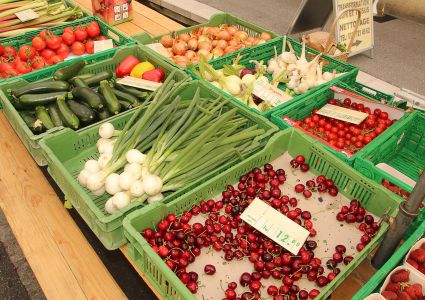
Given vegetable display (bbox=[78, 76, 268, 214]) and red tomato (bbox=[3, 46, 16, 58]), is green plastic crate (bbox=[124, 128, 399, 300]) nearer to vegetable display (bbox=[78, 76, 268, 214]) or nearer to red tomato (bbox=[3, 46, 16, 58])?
vegetable display (bbox=[78, 76, 268, 214])

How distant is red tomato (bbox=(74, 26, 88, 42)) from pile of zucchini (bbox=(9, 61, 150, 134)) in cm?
62

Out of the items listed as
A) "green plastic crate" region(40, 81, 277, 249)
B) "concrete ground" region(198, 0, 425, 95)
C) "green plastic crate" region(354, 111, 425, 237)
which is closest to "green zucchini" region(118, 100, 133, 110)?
"green plastic crate" region(40, 81, 277, 249)

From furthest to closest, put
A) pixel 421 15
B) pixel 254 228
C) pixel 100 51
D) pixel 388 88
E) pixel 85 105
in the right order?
pixel 421 15
pixel 388 88
pixel 100 51
pixel 85 105
pixel 254 228

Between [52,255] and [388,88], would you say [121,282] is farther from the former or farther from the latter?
[388,88]

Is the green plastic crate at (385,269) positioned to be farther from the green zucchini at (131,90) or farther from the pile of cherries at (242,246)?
the green zucchini at (131,90)

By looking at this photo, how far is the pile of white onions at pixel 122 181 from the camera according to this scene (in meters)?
1.40

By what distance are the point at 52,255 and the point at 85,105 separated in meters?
0.78

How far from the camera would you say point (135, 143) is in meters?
1.58

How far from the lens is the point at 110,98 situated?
6.28 ft

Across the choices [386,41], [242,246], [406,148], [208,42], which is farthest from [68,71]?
[386,41]

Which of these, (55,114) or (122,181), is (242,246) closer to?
(122,181)

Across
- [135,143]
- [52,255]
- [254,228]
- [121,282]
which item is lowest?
[121,282]

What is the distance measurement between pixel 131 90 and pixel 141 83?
0.07 m

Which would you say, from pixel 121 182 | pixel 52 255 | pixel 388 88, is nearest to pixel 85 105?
pixel 121 182
